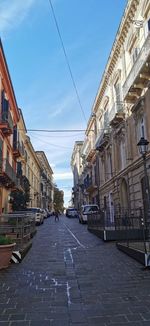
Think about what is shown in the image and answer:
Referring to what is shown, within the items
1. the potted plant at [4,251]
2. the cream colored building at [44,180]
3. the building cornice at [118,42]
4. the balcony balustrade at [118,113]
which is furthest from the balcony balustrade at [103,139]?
the cream colored building at [44,180]

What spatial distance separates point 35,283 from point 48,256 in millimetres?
3788

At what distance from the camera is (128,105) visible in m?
21.0

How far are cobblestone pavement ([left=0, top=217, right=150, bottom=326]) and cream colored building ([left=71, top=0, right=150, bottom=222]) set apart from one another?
5.36 metres

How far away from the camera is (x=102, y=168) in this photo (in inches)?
1297

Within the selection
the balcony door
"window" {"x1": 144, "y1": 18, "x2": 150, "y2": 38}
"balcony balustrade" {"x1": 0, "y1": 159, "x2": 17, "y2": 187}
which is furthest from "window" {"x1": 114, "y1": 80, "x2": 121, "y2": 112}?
"balcony balustrade" {"x1": 0, "y1": 159, "x2": 17, "y2": 187}

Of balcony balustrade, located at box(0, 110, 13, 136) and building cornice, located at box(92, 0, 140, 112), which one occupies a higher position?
building cornice, located at box(92, 0, 140, 112)

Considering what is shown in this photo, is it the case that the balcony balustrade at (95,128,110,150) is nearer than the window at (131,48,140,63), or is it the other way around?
the window at (131,48,140,63)

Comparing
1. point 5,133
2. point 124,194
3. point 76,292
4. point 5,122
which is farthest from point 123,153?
point 76,292

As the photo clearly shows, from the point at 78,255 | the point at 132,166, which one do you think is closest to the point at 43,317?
the point at 78,255

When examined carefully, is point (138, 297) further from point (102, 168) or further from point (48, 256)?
point (102, 168)

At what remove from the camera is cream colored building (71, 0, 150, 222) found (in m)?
17.2

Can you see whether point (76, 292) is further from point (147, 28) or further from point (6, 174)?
point (6, 174)

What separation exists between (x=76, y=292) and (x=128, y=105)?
54.4 ft

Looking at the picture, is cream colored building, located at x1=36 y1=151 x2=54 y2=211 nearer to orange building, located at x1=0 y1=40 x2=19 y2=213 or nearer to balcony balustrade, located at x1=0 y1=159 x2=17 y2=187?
orange building, located at x1=0 y1=40 x2=19 y2=213
